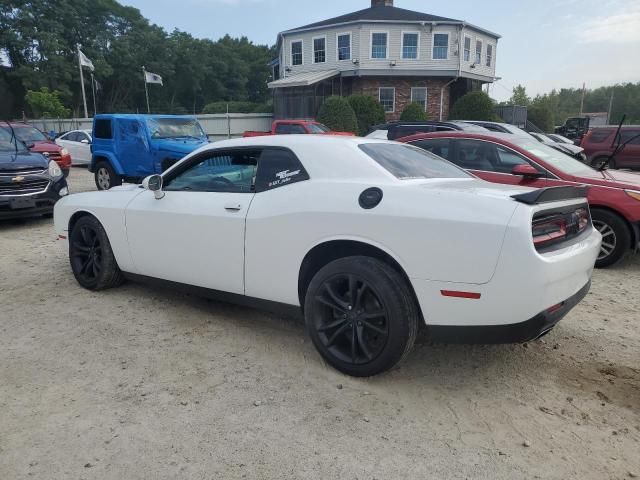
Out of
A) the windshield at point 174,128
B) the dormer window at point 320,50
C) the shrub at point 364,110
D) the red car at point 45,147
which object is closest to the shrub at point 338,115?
the shrub at point 364,110

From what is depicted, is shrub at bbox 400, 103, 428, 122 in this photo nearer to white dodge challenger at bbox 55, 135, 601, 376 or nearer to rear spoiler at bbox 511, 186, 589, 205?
white dodge challenger at bbox 55, 135, 601, 376

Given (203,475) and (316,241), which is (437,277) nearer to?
(316,241)

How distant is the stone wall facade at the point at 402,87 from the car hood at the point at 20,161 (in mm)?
23940

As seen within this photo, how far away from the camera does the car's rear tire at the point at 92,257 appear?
15.5 ft

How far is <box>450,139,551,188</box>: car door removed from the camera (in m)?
6.09

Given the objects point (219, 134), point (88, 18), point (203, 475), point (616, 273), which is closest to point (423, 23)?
point (219, 134)

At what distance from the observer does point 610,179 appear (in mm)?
6031

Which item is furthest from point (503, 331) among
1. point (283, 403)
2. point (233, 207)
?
point (233, 207)

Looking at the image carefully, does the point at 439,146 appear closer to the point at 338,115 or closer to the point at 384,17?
the point at 338,115

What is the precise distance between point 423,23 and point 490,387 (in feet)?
99.0

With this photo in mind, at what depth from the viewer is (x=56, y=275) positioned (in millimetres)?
5512

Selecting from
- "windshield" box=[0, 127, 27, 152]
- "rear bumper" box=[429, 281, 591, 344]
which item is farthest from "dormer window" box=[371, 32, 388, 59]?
"rear bumper" box=[429, 281, 591, 344]

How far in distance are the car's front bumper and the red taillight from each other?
771 cm

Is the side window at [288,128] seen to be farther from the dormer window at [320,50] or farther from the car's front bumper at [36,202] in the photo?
the dormer window at [320,50]
